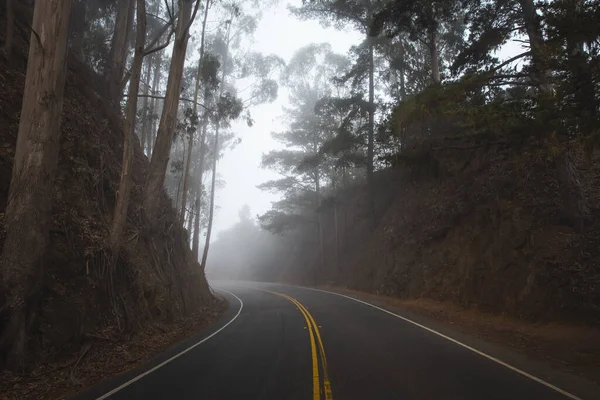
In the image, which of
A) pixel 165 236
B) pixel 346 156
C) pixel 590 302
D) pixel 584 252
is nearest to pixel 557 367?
pixel 590 302

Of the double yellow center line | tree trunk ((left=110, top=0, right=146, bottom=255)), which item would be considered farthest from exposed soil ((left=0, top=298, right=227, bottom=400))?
the double yellow center line

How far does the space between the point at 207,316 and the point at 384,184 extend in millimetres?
16784

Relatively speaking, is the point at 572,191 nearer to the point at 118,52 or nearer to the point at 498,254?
the point at 498,254

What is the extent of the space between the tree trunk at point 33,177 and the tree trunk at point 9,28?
3.52 meters

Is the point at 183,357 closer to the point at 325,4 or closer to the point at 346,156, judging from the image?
the point at 346,156

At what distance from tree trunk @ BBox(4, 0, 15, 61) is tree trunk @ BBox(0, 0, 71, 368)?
3.52 metres

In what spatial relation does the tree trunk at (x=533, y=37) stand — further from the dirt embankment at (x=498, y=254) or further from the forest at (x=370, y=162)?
the dirt embankment at (x=498, y=254)

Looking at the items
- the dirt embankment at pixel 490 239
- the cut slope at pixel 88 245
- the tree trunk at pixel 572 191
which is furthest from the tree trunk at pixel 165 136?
the tree trunk at pixel 572 191

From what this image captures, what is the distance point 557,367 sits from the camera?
689 centimetres

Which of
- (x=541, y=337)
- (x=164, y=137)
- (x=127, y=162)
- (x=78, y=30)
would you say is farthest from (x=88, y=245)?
(x=78, y=30)

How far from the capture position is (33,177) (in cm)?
651

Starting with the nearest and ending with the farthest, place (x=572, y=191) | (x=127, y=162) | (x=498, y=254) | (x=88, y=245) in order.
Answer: (x=88, y=245), (x=127, y=162), (x=572, y=191), (x=498, y=254)

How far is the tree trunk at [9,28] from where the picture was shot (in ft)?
29.9

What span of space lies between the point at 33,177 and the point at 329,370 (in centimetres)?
646
